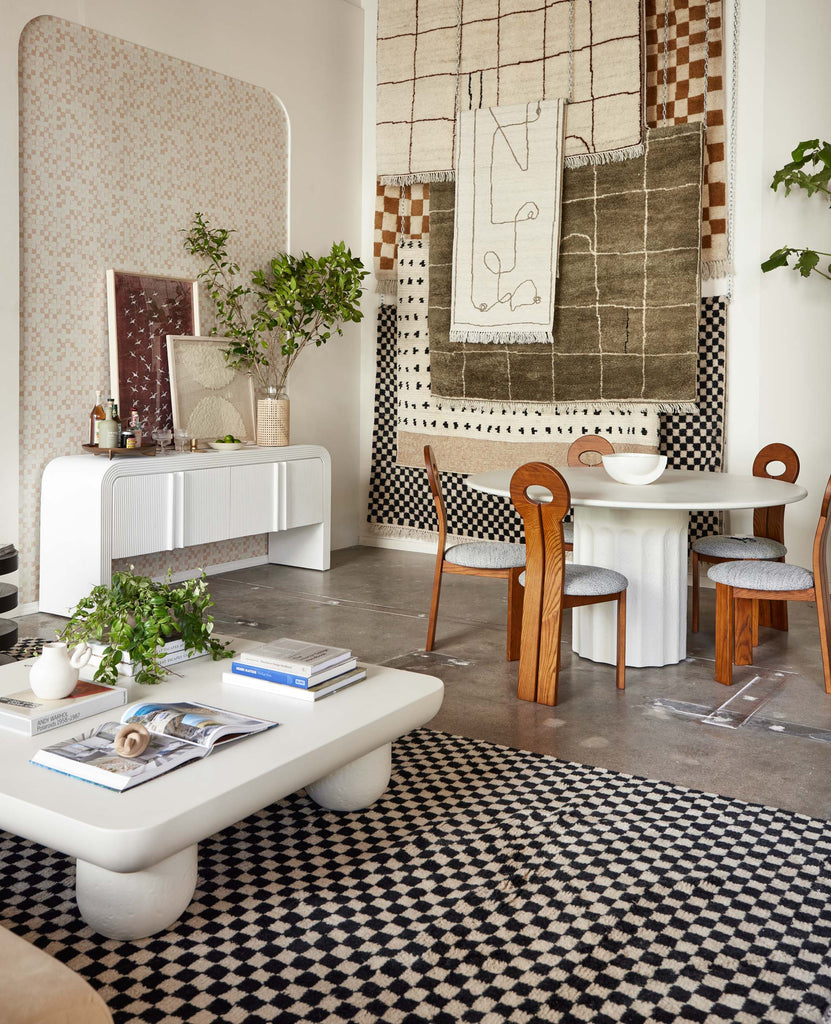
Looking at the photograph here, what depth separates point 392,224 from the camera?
641 cm

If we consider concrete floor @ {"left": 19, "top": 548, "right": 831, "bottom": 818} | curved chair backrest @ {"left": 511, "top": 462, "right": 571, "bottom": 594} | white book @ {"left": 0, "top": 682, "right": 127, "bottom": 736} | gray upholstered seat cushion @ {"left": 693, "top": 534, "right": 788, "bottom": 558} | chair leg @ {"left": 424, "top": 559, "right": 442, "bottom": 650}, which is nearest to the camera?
white book @ {"left": 0, "top": 682, "right": 127, "bottom": 736}

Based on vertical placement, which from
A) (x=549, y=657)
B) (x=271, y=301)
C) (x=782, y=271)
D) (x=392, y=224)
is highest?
(x=392, y=224)

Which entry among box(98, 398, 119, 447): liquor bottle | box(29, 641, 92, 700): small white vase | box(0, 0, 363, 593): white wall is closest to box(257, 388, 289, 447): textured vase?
box(0, 0, 363, 593): white wall

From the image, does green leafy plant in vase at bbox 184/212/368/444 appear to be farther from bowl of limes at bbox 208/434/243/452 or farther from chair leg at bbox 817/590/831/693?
chair leg at bbox 817/590/831/693

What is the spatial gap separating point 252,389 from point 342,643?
84.0 inches

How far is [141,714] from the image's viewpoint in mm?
2176

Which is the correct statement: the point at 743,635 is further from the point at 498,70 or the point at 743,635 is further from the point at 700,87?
the point at 498,70

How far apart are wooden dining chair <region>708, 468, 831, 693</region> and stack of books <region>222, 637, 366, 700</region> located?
1.68 m

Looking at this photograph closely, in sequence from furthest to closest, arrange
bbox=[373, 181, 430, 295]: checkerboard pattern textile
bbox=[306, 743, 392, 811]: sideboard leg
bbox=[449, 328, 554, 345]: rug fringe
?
bbox=[373, 181, 430, 295]: checkerboard pattern textile → bbox=[449, 328, 554, 345]: rug fringe → bbox=[306, 743, 392, 811]: sideboard leg

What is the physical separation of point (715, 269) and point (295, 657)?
3.79 metres

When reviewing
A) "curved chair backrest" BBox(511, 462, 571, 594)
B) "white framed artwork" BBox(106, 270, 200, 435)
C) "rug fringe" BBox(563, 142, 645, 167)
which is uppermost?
"rug fringe" BBox(563, 142, 645, 167)

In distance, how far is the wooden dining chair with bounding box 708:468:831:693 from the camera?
353 cm

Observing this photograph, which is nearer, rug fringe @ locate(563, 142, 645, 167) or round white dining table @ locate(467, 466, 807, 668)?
round white dining table @ locate(467, 466, 807, 668)

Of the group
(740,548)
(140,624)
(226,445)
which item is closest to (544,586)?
(740,548)
